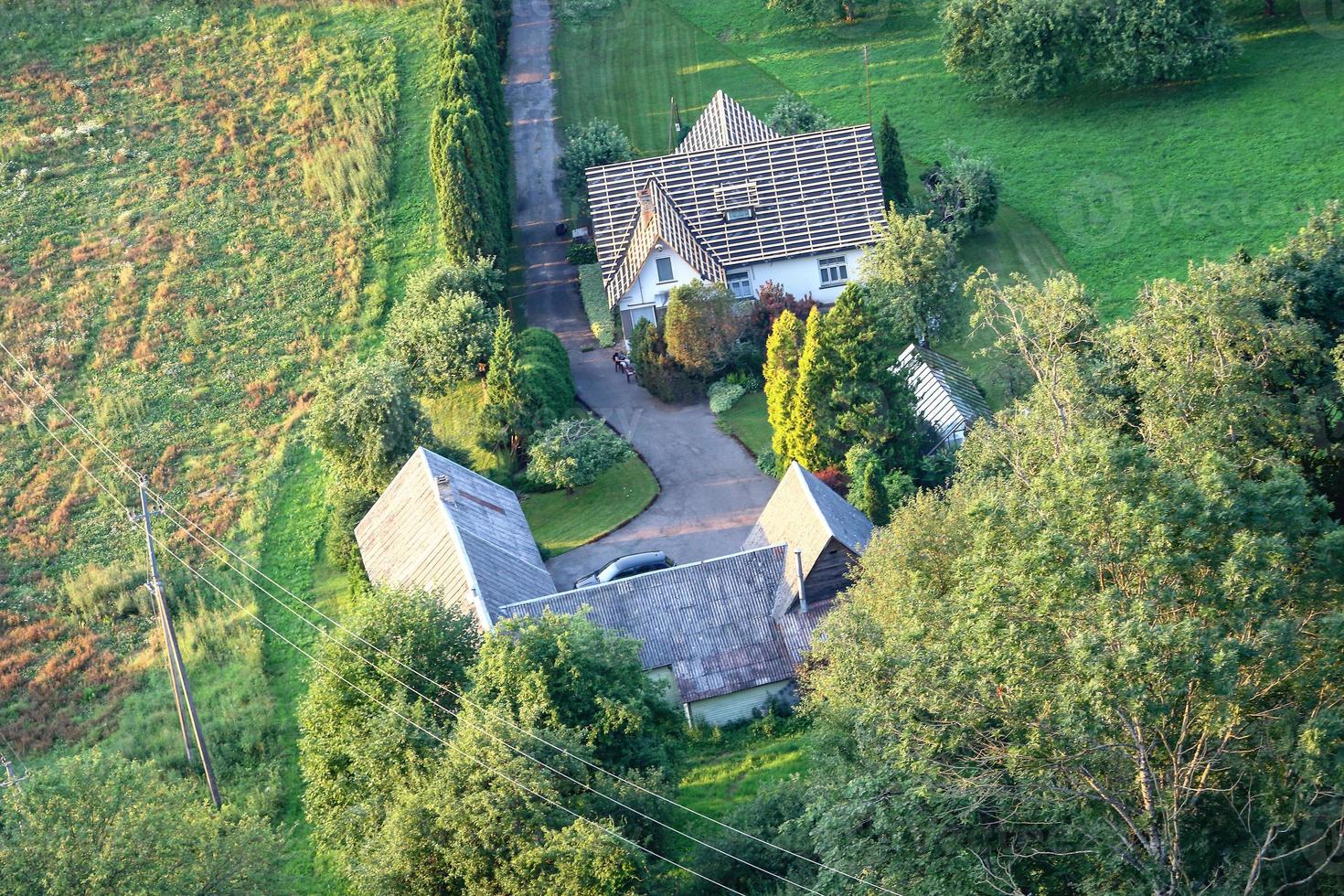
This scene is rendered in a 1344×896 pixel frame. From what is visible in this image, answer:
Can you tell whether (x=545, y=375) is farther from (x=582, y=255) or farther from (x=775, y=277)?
(x=582, y=255)

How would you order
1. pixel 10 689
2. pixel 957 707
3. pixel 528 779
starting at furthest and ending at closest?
pixel 10 689, pixel 528 779, pixel 957 707

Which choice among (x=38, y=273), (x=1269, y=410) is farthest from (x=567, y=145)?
(x=1269, y=410)

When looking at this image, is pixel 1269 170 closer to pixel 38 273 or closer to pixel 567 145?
pixel 567 145

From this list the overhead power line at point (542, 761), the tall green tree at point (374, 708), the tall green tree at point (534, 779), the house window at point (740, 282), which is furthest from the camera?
the house window at point (740, 282)

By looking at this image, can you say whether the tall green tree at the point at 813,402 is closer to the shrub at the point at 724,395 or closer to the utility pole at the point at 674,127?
the shrub at the point at 724,395

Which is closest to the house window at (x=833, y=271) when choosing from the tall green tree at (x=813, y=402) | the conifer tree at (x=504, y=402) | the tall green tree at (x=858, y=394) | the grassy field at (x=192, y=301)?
the tall green tree at (x=858, y=394)

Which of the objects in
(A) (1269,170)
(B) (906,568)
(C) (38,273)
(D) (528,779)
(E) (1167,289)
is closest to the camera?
(D) (528,779)

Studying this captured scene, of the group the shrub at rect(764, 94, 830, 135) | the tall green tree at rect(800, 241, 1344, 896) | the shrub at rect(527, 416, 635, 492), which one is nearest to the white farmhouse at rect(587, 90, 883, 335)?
the shrub at rect(764, 94, 830, 135)
